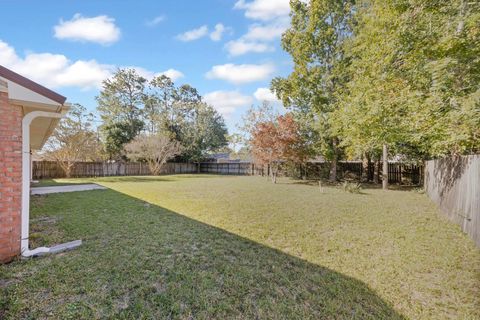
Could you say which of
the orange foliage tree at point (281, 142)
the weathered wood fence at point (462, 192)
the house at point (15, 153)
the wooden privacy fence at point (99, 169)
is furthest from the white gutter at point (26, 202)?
the wooden privacy fence at point (99, 169)

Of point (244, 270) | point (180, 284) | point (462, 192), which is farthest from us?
point (462, 192)

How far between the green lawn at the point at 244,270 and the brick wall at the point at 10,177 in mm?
350

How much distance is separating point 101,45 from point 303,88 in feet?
37.5

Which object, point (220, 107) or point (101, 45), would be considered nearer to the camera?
point (101, 45)

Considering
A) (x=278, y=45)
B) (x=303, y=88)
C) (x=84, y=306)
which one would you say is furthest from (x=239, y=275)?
(x=278, y=45)

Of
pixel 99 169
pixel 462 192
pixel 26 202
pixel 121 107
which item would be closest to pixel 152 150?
pixel 99 169

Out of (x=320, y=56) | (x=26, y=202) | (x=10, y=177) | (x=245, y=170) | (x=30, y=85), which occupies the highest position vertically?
(x=320, y=56)

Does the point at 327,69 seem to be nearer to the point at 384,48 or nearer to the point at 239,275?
the point at 384,48

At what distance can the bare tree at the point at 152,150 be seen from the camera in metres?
21.4

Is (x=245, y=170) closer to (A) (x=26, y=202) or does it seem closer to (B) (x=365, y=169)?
(B) (x=365, y=169)

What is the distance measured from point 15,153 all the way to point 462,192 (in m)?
8.34

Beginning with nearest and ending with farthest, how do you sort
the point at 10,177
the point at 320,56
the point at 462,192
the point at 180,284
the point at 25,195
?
the point at 180,284 < the point at 10,177 < the point at 25,195 < the point at 462,192 < the point at 320,56

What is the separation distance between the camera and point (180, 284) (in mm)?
2676

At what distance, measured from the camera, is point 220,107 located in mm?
33688
